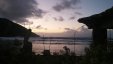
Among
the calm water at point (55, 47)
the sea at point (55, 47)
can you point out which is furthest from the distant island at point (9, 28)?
the calm water at point (55, 47)

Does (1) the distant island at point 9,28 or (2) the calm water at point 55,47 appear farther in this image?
(2) the calm water at point 55,47

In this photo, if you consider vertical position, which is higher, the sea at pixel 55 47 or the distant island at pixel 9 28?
the distant island at pixel 9 28

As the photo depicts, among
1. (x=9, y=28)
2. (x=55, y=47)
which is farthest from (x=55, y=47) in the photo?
(x=9, y=28)

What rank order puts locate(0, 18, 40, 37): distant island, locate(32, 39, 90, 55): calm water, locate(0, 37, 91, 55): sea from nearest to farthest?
locate(0, 18, 40, 37): distant island
locate(0, 37, 91, 55): sea
locate(32, 39, 90, 55): calm water

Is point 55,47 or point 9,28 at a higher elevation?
point 9,28

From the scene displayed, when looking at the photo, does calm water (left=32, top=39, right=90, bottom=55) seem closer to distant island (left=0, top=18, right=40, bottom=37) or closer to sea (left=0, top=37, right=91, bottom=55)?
sea (left=0, top=37, right=91, bottom=55)

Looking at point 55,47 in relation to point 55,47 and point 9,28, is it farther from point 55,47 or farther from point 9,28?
point 9,28

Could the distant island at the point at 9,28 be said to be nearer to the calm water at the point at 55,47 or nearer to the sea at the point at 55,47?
the sea at the point at 55,47

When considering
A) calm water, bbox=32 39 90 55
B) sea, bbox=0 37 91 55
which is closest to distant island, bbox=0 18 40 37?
sea, bbox=0 37 91 55

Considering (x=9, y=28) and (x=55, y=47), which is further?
(x=55, y=47)

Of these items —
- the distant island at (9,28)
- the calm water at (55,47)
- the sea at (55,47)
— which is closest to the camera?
the distant island at (9,28)

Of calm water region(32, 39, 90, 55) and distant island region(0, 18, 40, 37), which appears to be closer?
distant island region(0, 18, 40, 37)

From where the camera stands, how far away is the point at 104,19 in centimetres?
799

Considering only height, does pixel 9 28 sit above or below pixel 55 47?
above
